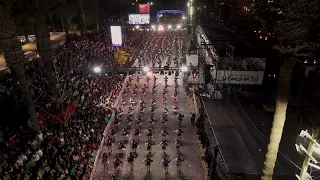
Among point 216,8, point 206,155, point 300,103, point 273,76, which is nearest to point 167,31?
point 216,8

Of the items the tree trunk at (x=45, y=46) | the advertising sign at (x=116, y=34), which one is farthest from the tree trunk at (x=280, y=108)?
the advertising sign at (x=116, y=34)

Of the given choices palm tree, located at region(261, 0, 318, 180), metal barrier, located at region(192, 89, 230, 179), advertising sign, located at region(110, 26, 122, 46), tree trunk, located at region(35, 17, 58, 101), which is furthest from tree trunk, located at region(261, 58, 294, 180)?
advertising sign, located at region(110, 26, 122, 46)

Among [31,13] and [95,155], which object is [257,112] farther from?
[31,13]

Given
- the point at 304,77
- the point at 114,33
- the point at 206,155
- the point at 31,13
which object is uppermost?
the point at 31,13

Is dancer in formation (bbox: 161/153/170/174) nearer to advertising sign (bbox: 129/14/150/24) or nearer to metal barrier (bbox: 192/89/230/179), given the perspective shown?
metal barrier (bbox: 192/89/230/179)

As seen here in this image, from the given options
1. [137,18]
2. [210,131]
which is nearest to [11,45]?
[210,131]

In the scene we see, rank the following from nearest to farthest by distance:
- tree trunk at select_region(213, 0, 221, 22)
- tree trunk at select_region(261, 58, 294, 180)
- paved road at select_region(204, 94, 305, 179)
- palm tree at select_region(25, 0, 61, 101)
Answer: tree trunk at select_region(261, 58, 294, 180)
paved road at select_region(204, 94, 305, 179)
palm tree at select_region(25, 0, 61, 101)
tree trunk at select_region(213, 0, 221, 22)

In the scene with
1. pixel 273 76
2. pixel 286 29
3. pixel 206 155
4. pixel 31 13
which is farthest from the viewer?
pixel 273 76

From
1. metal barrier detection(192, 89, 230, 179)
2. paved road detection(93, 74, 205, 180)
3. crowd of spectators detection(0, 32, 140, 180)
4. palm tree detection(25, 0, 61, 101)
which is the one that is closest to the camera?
crowd of spectators detection(0, 32, 140, 180)

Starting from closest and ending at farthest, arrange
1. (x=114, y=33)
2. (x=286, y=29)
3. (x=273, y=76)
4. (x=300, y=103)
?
(x=286, y=29)
(x=300, y=103)
(x=273, y=76)
(x=114, y=33)
